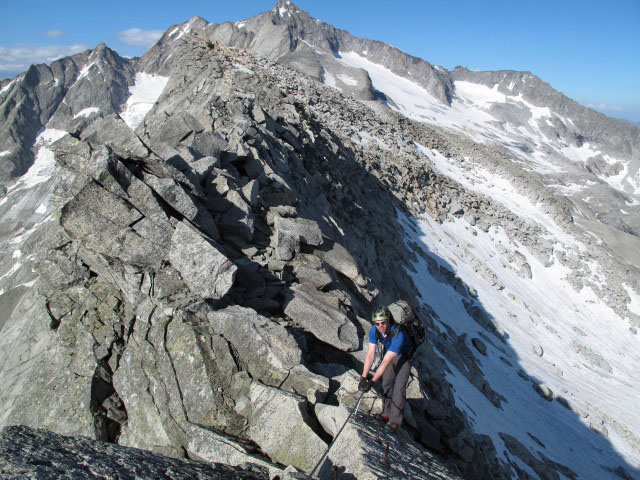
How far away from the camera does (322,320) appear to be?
1083cm

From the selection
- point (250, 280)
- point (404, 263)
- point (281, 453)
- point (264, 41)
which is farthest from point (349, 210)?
point (264, 41)

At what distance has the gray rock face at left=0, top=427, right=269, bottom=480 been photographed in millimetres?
4980

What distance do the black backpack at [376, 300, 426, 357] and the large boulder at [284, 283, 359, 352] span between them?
2.24m

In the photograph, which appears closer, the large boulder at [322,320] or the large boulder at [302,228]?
the large boulder at [322,320]

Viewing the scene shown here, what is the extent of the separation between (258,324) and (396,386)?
3628 millimetres

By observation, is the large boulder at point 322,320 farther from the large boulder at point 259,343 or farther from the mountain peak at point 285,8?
the mountain peak at point 285,8

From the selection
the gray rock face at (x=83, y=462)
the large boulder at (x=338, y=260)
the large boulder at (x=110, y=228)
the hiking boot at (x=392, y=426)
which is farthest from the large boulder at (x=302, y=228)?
the gray rock face at (x=83, y=462)

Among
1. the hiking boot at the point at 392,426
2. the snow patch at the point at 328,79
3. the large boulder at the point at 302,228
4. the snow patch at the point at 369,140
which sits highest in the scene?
the snow patch at the point at 328,79

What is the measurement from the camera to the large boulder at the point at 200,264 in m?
9.57

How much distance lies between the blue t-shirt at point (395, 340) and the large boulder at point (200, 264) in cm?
391

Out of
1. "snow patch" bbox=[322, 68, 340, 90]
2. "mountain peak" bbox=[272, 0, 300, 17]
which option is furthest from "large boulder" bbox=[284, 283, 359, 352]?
"mountain peak" bbox=[272, 0, 300, 17]

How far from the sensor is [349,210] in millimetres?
26750

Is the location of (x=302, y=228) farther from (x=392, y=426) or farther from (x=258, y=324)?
(x=392, y=426)

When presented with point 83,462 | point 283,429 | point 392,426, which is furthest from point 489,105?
point 83,462
